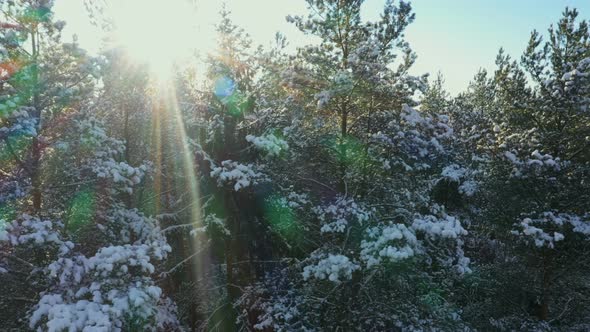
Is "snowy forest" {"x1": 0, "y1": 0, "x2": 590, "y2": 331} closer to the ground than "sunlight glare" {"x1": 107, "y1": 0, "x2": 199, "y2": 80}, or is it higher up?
closer to the ground

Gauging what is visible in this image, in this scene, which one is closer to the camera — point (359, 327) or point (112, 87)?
point (359, 327)

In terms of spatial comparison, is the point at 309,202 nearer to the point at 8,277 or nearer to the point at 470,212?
the point at 8,277

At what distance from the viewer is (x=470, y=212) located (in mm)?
18969

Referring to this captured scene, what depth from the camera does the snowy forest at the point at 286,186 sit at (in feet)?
23.9

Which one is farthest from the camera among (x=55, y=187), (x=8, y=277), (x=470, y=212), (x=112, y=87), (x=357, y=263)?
(x=470, y=212)

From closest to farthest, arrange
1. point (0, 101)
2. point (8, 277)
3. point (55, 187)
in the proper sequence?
point (0, 101) < point (8, 277) < point (55, 187)

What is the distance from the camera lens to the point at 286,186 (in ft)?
36.1

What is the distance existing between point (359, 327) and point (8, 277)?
7.20 meters

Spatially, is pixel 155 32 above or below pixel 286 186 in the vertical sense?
above

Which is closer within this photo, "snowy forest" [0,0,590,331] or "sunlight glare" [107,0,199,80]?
"snowy forest" [0,0,590,331]

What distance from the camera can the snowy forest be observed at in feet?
23.9

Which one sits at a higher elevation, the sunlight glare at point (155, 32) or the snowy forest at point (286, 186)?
the sunlight glare at point (155, 32)

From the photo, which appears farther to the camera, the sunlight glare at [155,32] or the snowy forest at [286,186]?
the sunlight glare at [155,32]

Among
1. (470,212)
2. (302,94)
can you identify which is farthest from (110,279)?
(470,212)
